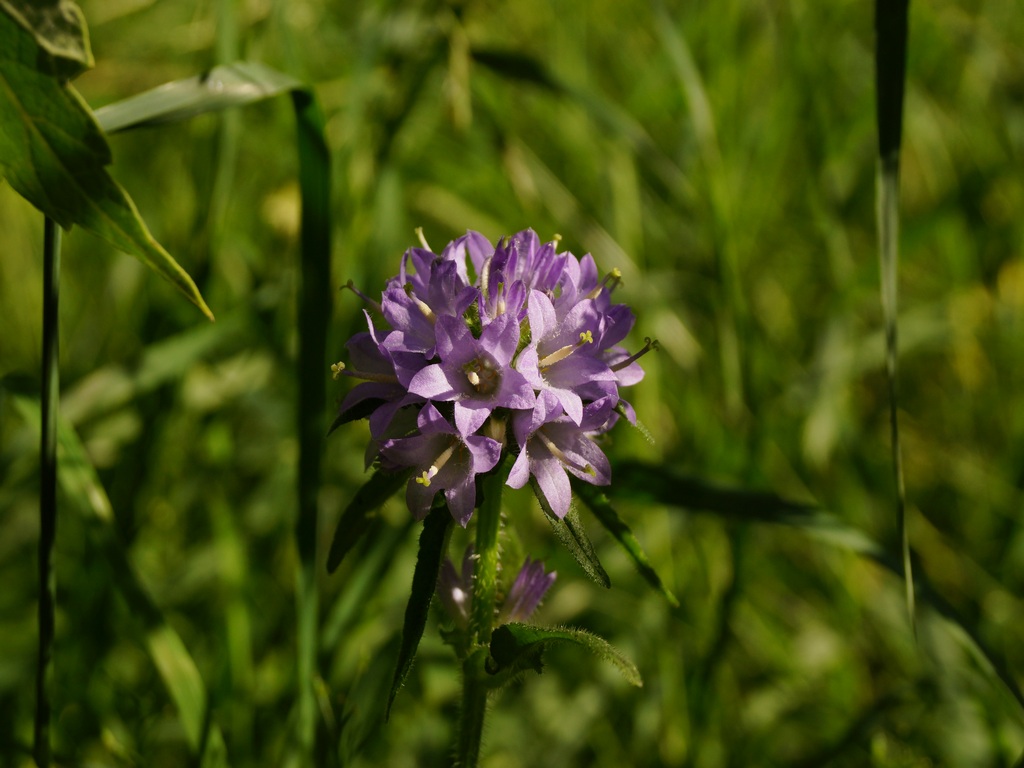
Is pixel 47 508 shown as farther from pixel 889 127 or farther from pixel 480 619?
pixel 889 127

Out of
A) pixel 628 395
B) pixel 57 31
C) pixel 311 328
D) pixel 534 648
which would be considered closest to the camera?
pixel 57 31

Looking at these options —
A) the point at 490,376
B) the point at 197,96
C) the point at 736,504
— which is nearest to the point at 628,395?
the point at 736,504

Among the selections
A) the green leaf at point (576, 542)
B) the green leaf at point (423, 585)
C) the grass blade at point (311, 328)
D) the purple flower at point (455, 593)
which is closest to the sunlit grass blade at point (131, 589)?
the grass blade at point (311, 328)

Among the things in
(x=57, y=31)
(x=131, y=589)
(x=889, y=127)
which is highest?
(x=57, y=31)

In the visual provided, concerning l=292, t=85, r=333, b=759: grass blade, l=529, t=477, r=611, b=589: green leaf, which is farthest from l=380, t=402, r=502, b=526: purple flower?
l=292, t=85, r=333, b=759: grass blade

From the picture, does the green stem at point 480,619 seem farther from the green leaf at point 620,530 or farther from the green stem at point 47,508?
the green stem at point 47,508

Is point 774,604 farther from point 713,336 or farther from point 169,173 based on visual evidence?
point 169,173

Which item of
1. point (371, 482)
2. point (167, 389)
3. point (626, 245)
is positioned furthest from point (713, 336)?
point (371, 482)
